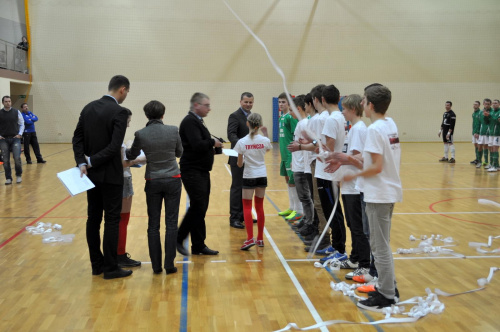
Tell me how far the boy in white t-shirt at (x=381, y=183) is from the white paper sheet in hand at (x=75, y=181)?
232cm

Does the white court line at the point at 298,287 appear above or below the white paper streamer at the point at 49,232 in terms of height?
above

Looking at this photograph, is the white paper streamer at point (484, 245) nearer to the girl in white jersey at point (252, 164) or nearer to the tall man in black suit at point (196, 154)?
the girl in white jersey at point (252, 164)

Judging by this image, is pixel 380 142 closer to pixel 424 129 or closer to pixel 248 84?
pixel 248 84

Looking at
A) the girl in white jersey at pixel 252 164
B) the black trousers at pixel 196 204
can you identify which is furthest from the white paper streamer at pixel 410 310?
the black trousers at pixel 196 204

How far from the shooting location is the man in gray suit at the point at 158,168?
14.8 ft

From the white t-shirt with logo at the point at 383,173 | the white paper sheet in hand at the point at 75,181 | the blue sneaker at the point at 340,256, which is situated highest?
the white t-shirt with logo at the point at 383,173

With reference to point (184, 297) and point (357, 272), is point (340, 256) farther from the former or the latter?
point (184, 297)

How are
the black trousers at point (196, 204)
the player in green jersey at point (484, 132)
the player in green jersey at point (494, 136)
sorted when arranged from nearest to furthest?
the black trousers at point (196, 204) < the player in green jersey at point (494, 136) < the player in green jersey at point (484, 132)

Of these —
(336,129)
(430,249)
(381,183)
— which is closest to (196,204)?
(336,129)

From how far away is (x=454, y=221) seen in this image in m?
6.85

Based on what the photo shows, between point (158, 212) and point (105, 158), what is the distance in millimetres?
757

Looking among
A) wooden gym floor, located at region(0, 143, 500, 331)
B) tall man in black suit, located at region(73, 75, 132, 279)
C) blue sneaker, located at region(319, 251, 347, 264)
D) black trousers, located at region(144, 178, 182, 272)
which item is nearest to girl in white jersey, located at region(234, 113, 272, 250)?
wooden gym floor, located at region(0, 143, 500, 331)

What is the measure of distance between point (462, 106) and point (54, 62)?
18.2m

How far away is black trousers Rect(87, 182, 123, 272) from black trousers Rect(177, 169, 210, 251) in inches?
32.6
